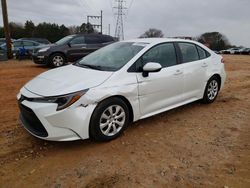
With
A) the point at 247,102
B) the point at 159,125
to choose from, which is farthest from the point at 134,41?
the point at 247,102

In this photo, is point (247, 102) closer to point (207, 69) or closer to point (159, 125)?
point (207, 69)

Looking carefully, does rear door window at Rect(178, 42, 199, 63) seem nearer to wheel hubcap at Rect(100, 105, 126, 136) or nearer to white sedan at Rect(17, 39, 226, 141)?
white sedan at Rect(17, 39, 226, 141)

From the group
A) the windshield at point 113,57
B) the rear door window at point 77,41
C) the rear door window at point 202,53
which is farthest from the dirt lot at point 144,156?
the rear door window at point 77,41

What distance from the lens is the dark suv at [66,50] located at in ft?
38.5

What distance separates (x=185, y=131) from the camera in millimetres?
4426

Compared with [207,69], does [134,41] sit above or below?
above

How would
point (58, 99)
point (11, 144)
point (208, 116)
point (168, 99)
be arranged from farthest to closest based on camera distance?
point (208, 116)
point (168, 99)
point (11, 144)
point (58, 99)

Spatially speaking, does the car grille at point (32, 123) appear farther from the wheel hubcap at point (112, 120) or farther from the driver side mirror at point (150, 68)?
the driver side mirror at point (150, 68)

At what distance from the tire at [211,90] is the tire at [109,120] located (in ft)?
7.95

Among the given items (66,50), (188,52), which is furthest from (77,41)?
(188,52)

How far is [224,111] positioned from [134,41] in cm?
239

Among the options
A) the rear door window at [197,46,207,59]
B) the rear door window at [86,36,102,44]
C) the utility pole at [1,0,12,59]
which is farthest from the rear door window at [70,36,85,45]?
the rear door window at [197,46,207,59]

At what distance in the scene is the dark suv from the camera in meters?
11.7

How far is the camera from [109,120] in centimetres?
391
